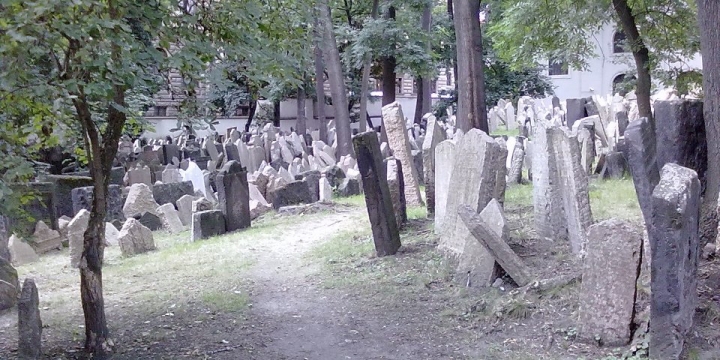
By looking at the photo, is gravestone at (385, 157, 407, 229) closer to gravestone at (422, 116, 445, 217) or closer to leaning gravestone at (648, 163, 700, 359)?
gravestone at (422, 116, 445, 217)

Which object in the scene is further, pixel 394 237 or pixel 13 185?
pixel 394 237

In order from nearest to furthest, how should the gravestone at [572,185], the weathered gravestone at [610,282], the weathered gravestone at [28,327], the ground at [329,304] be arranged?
the weathered gravestone at [610,282]
the weathered gravestone at [28,327]
the ground at [329,304]
the gravestone at [572,185]

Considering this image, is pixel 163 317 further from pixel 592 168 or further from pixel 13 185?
pixel 592 168

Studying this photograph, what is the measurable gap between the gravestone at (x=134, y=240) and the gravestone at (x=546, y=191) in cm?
534

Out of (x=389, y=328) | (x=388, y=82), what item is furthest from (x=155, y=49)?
(x=388, y=82)

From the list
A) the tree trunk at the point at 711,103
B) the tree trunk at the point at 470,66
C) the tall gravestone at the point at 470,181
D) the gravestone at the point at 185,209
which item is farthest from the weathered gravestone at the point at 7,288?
the tree trunk at the point at 711,103

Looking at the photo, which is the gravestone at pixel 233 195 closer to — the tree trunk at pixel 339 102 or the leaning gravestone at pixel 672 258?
the leaning gravestone at pixel 672 258

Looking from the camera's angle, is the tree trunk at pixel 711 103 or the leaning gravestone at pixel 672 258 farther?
the tree trunk at pixel 711 103

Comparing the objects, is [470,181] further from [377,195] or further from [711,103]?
[711,103]

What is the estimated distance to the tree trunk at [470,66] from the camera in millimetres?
10516

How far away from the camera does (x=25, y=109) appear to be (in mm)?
5270

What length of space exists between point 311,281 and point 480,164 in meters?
2.13

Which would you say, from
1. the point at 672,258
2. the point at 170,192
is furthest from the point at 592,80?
the point at 672,258

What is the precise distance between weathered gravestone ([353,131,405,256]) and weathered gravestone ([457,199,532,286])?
1.36 m
